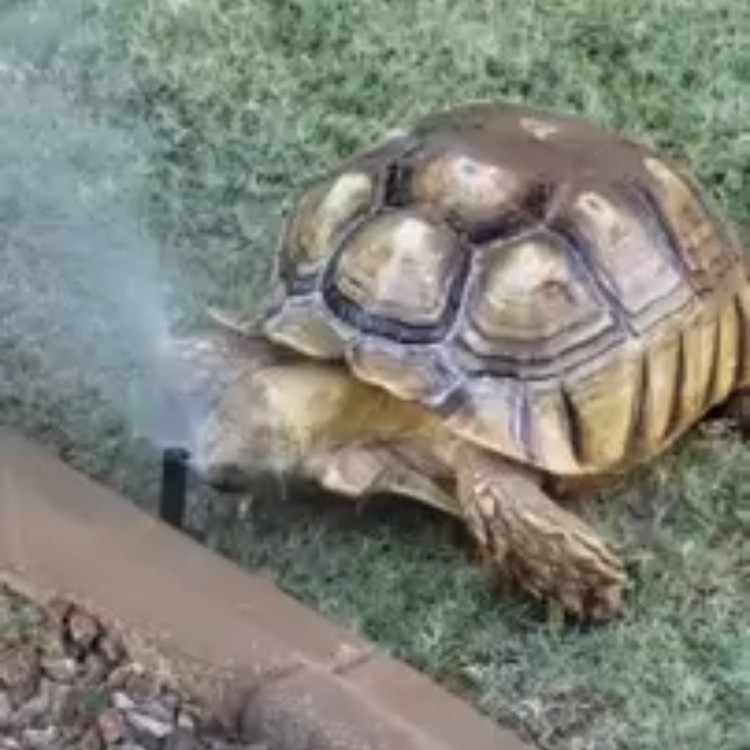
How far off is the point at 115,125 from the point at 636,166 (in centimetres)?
128

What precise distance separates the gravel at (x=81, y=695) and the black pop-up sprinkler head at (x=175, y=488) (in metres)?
0.54

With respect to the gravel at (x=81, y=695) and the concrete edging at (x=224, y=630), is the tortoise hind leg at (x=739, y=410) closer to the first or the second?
the concrete edging at (x=224, y=630)

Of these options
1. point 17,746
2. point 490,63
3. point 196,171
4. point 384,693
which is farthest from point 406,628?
point 490,63

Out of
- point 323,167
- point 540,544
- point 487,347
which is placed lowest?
point 323,167

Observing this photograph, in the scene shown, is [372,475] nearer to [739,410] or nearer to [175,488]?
[175,488]

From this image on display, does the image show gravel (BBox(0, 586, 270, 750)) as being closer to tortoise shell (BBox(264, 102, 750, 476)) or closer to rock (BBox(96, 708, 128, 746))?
rock (BBox(96, 708, 128, 746))

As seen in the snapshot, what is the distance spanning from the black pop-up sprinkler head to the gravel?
0.54 metres

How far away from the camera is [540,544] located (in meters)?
3.39

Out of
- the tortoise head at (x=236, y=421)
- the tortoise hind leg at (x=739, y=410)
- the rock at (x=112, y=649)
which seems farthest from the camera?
the tortoise hind leg at (x=739, y=410)

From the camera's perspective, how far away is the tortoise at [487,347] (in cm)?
345

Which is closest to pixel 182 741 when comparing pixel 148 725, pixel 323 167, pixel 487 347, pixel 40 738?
pixel 148 725

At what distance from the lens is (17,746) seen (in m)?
2.87

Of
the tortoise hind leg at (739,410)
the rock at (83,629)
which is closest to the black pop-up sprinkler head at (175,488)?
the rock at (83,629)

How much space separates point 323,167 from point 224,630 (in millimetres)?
1625
